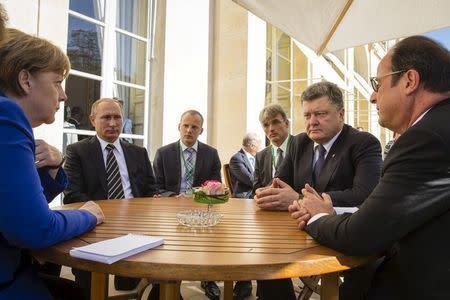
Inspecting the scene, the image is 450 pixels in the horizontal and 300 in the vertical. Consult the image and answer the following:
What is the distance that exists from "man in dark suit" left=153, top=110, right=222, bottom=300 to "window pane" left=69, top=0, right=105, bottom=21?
2.41 m

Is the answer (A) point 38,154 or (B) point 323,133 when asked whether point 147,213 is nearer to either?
(A) point 38,154

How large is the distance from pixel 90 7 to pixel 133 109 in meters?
1.61

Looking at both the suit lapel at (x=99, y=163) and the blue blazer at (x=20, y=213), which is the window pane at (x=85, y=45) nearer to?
the suit lapel at (x=99, y=163)

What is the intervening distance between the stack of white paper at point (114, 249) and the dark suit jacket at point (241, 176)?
3483 millimetres

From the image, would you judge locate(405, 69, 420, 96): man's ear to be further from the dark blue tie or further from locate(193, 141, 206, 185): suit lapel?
locate(193, 141, 206, 185): suit lapel

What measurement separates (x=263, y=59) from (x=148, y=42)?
8.86 ft

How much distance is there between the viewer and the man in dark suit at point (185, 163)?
3857 mm

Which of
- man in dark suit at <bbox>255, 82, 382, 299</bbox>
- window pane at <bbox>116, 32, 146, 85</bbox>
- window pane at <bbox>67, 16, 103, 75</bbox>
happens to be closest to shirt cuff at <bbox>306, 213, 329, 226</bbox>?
man in dark suit at <bbox>255, 82, 382, 299</bbox>

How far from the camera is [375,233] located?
1103mm

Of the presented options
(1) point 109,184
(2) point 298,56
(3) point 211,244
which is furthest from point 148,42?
(2) point 298,56

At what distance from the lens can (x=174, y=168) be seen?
152 inches

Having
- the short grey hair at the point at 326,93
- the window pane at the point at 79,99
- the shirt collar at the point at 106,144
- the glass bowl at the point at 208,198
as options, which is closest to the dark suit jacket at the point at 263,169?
the short grey hair at the point at 326,93

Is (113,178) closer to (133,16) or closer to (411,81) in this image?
(411,81)

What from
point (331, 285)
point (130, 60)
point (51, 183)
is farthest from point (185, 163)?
point (331, 285)
